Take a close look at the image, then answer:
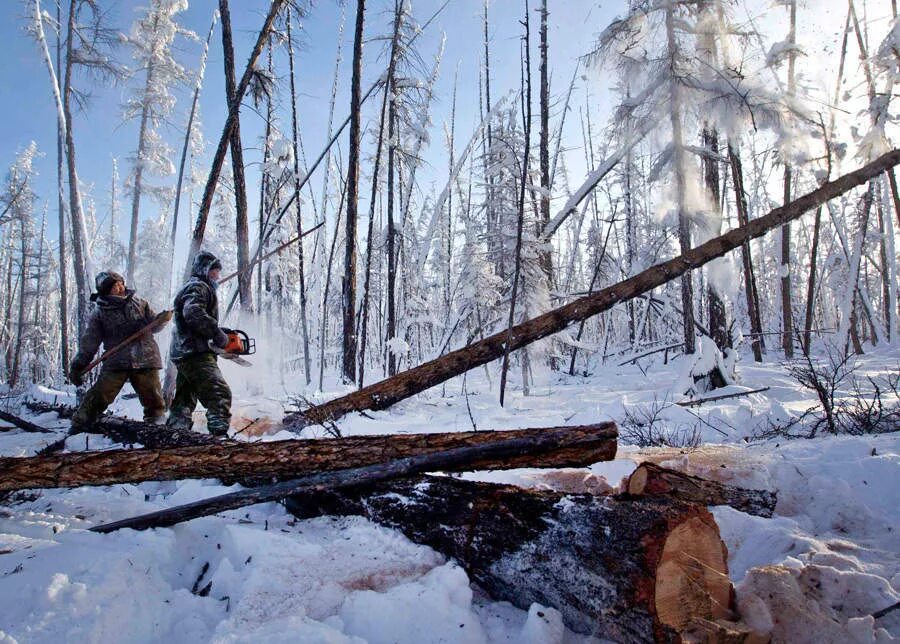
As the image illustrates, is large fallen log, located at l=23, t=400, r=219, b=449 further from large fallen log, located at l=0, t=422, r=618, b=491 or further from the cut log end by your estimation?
the cut log end

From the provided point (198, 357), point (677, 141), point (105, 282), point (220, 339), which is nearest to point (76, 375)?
point (105, 282)

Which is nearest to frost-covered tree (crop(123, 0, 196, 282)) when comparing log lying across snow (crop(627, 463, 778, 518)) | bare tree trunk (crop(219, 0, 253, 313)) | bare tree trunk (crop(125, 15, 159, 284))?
bare tree trunk (crop(125, 15, 159, 284))

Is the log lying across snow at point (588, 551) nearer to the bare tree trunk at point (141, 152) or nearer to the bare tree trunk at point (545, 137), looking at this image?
the bare tree trunk at point (545, 137)

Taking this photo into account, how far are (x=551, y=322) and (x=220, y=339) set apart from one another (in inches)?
151

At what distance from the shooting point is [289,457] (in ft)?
7.22

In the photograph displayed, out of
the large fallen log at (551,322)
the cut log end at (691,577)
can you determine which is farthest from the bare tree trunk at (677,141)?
the cut log end at (691,577)

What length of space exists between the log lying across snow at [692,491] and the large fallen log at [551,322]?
3.06 metres

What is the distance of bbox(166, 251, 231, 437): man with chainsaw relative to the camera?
14.8 ft

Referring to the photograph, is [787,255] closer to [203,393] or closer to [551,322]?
[551,322]

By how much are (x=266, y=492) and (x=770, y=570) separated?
2.25 m

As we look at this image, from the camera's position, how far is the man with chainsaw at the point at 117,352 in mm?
4809

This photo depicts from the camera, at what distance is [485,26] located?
47.6 feet

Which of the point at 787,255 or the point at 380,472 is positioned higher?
the point at 787,255

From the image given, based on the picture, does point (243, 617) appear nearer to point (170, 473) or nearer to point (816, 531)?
point (170, 473)
